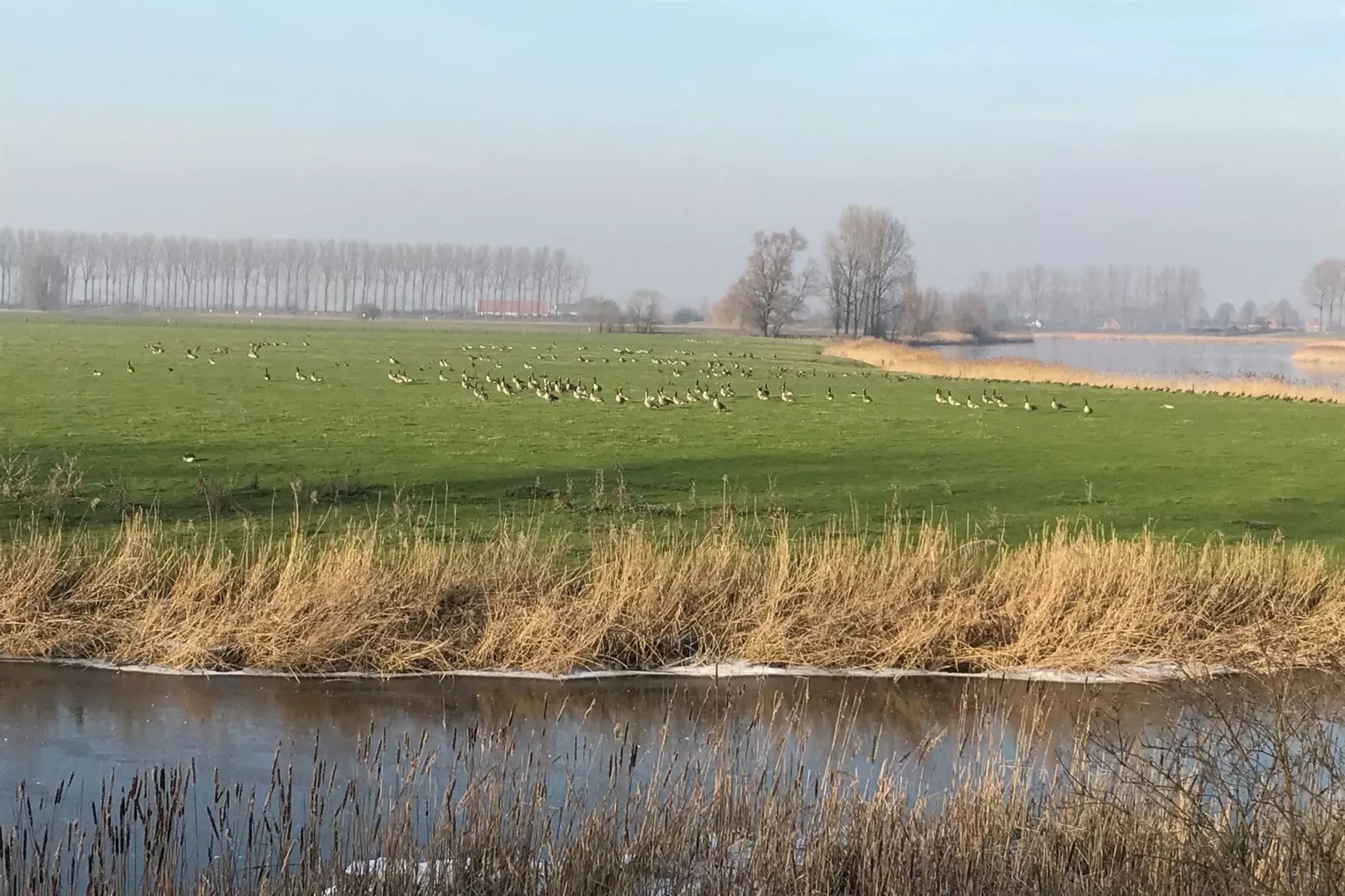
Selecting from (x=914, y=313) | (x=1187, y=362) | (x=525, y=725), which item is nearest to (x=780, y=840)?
(x=525, y=725)

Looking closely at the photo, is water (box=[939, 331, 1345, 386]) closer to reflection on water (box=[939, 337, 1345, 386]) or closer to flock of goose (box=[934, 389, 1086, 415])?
reflection on water (box=[939, 337, 1345, 386])

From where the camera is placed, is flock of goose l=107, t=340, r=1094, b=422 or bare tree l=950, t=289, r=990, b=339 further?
bare tree l=950, t=289, r=990, b=339

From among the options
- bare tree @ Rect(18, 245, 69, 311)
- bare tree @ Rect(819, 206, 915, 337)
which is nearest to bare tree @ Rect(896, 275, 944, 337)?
bare tree @ Rect(819, 206, 915, 337)

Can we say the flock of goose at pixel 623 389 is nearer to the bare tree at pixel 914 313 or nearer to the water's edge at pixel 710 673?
the water's edge at pixel 710 673

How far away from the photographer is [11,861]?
6.01 meters

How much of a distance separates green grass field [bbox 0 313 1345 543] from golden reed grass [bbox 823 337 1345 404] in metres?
4.49

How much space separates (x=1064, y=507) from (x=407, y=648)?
1245 cm

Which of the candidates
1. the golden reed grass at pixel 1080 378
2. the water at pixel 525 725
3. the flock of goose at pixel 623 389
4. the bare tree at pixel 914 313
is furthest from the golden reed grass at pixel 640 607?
the bare tree at pixel 914 313

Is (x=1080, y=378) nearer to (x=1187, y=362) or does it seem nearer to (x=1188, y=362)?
(x=1187, y=362)

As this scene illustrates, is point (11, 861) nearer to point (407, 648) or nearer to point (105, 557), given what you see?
point (407, 648)

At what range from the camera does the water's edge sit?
1182 cm

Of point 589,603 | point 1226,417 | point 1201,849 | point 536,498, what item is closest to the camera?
point 1201,849

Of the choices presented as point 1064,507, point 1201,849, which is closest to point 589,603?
point 1201,849

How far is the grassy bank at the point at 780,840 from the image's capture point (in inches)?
231
